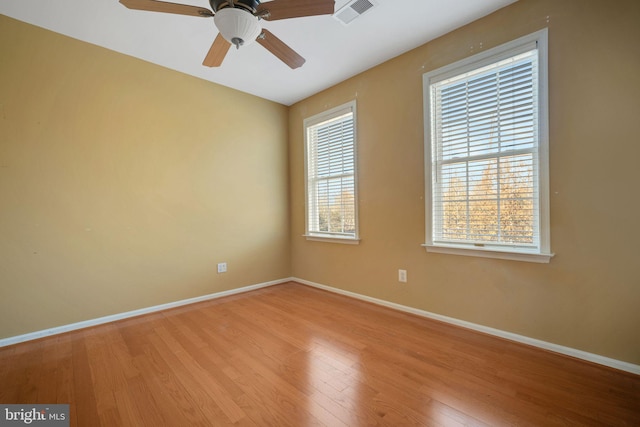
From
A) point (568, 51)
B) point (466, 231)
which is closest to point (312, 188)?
point (466, 231)

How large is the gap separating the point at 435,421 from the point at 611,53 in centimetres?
248

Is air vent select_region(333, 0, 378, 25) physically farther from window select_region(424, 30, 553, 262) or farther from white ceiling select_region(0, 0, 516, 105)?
window select_region(424, 30, 553, 262)

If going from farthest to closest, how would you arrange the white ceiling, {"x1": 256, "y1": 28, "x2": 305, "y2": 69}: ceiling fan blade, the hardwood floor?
the white ceiling
{"x1": 256, "y1": 28, "x2": 305, "y2": 69}: ceiling fan blade
the hardwood floor

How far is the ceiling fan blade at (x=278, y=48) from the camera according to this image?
1.71 meters

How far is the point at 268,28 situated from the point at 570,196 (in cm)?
270

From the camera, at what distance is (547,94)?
1.97 m

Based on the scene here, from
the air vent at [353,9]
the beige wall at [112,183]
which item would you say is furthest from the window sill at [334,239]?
the air vent at [353,9]

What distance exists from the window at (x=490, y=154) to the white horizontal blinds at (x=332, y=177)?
→ 1.02 m

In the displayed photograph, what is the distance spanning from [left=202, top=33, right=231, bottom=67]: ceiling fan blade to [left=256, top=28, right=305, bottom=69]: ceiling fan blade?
26cm

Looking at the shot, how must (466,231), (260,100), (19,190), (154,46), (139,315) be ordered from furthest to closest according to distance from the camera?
(260,100) → (139,315) → (154,46) → (466,231) → (19,190)

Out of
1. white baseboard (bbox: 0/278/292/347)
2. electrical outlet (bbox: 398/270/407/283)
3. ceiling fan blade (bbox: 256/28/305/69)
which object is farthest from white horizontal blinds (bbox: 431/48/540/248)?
white baseboard (bbox: 0/278/292/347)

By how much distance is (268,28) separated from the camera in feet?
7.78

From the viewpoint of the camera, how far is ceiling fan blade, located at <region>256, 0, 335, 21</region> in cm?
146

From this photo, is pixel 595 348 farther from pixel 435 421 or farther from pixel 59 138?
pixel 59 138
